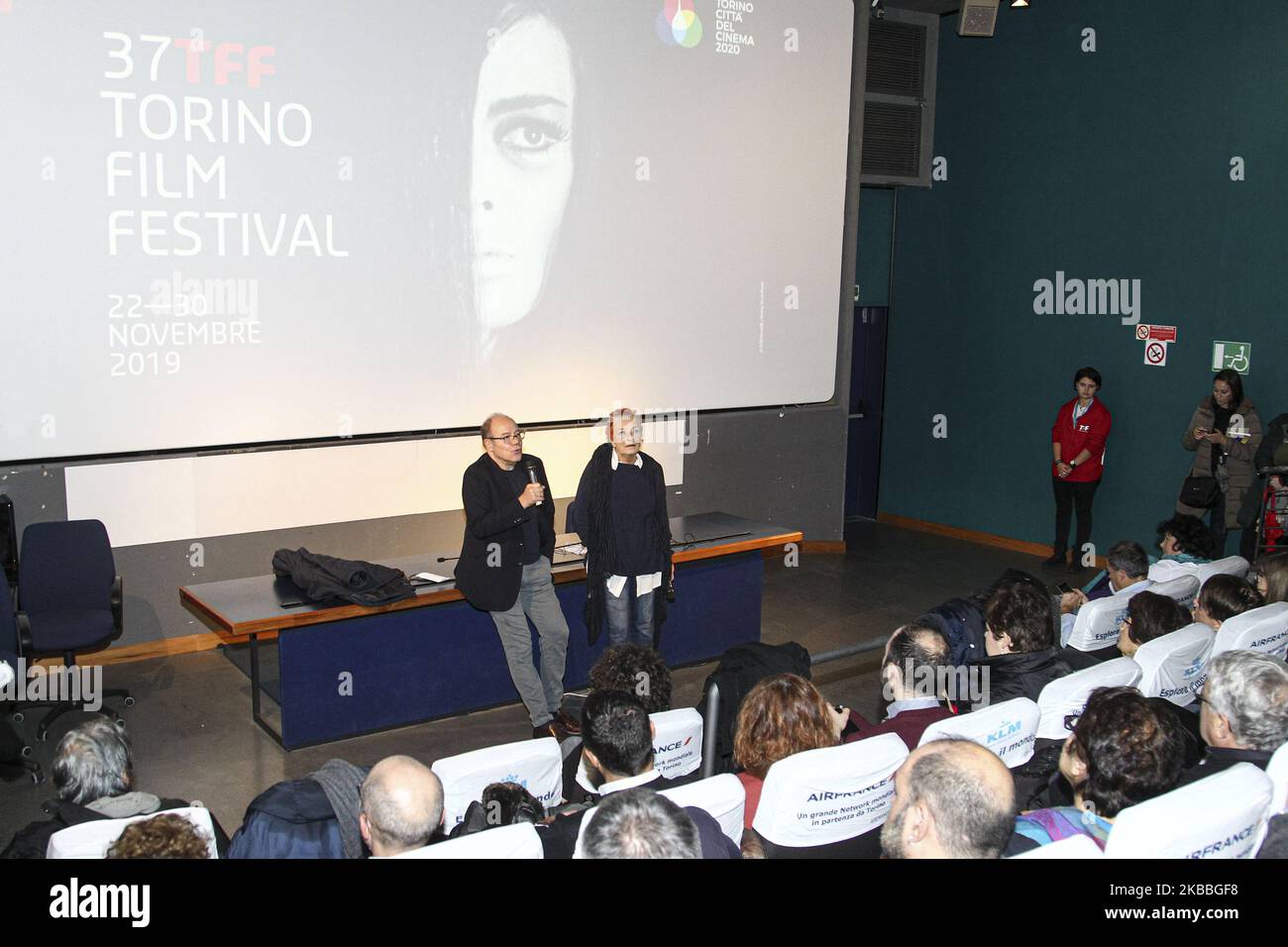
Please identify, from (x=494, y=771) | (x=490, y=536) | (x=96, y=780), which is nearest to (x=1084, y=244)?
(x=490, y=536)

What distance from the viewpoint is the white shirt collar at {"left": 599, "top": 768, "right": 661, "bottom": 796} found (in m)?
2.92

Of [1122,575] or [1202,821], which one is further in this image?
[1122,575]

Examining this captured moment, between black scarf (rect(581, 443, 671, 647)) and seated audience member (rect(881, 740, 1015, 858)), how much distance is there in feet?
A: 9.82

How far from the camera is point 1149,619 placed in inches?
164

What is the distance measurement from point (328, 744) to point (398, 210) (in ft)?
8.99

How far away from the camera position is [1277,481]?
254 inches

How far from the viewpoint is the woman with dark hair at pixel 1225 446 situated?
7238mm

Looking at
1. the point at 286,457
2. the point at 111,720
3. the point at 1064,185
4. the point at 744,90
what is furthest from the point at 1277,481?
the point at 111,720

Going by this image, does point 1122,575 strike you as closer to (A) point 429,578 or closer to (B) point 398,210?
(A) point 429,578

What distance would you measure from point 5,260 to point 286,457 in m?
1.63

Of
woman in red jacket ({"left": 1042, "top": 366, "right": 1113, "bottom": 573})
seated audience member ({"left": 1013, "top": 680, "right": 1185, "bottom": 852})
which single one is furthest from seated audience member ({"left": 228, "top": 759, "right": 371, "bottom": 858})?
woman in red jacket ({"left": 1042, "top": 366, "right": 1113, "bottom": 573})

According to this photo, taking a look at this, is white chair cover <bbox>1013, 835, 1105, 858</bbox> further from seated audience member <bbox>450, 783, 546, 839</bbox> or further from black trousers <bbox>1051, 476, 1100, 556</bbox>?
black trousers <bbox>1051, 476, 1100, 556</bbox>

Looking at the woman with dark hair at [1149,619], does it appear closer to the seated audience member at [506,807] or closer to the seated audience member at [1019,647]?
the seated audience member at [1019,647]

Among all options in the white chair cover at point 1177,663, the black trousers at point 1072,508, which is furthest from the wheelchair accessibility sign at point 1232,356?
the white chair cover at point 1177,663
